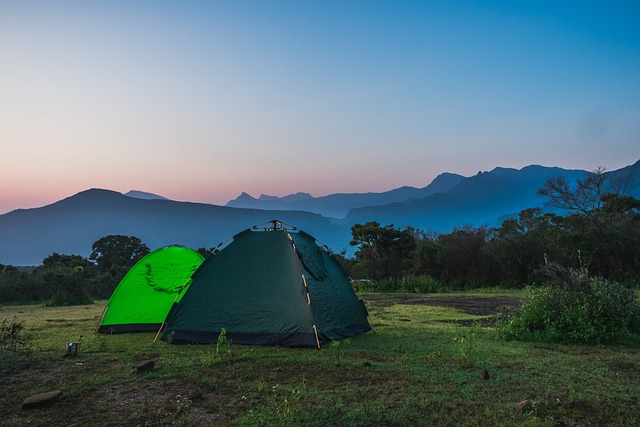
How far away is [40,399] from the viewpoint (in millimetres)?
5000

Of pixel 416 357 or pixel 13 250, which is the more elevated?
pixel 13 250

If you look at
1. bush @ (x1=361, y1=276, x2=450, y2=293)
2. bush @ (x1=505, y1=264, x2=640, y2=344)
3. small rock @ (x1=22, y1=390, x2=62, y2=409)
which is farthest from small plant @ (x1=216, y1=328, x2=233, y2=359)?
bush @ (x1=361, y1=276, x2=450, y2=293)

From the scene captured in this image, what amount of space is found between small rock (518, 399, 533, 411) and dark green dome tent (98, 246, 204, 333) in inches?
291

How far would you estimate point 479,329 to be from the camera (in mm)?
9703

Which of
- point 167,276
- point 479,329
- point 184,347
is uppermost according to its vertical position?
point 167,276

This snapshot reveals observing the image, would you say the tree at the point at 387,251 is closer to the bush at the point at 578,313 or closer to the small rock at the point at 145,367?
the bush at the point at 578,313

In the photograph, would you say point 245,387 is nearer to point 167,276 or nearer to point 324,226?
point 167,276

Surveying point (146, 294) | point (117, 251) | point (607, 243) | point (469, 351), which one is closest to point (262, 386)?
point (469, 351)

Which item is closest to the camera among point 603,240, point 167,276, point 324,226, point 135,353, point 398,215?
point 135,353

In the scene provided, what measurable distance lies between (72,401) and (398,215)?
163 meters

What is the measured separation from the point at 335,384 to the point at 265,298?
3277 mm

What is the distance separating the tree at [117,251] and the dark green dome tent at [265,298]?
26163 millimetres

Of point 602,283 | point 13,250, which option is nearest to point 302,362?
point 602,283

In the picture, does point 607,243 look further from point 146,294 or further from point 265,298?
point 146,294
